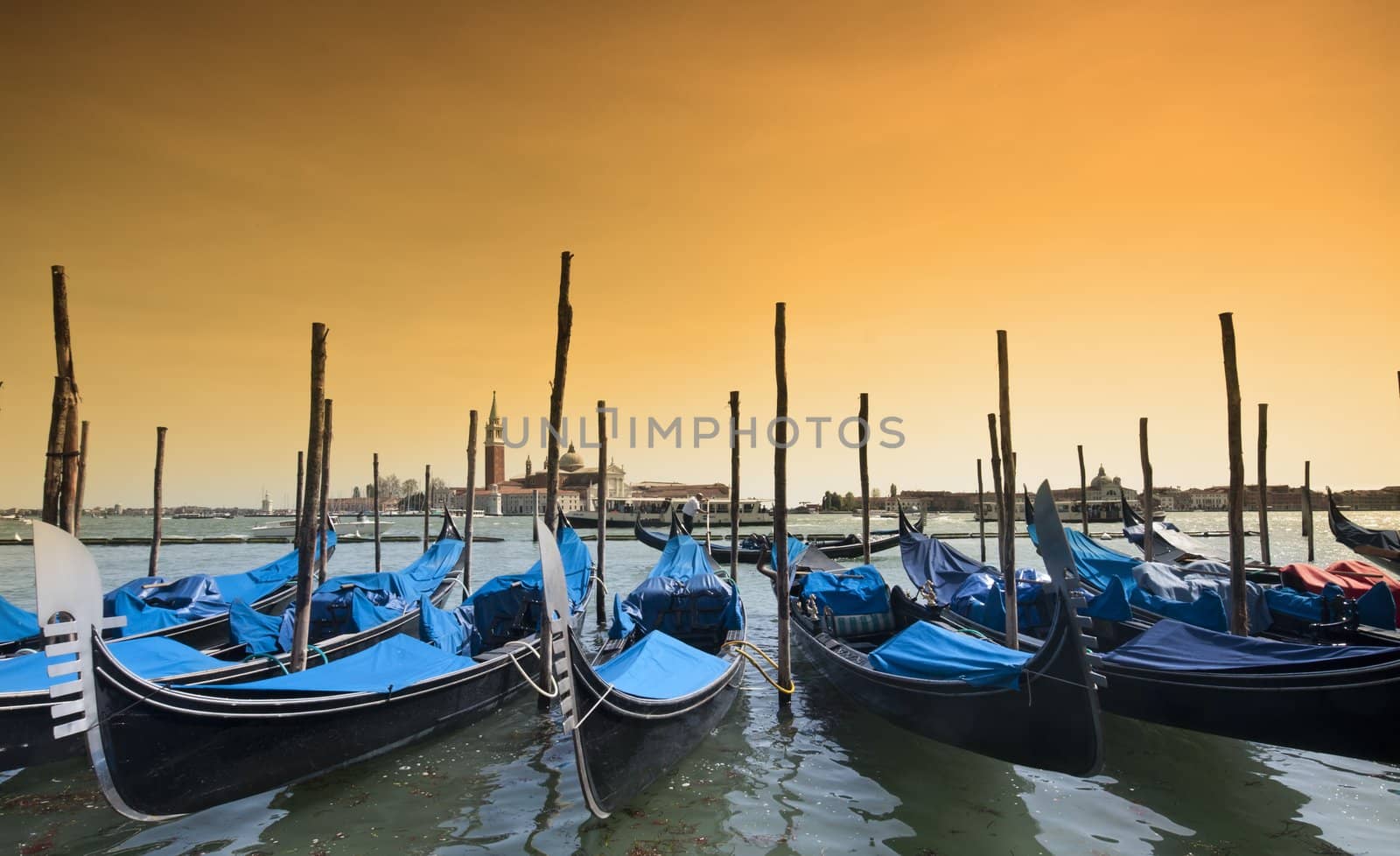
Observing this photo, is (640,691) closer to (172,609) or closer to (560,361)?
(560,361)

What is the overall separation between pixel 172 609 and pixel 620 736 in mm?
8103

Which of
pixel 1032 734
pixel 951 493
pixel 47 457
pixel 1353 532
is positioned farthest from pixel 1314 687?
pixel 951 493

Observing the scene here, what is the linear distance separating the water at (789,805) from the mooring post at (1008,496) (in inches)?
49.9

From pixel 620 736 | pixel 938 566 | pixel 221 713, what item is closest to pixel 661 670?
pixel 620 736

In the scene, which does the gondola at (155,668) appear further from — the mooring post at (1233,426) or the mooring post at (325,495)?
the mooring post at (1233,426)

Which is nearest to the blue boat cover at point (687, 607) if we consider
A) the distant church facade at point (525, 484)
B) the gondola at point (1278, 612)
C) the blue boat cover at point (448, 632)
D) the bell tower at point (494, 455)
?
the blue boat cover at point (448, 632)

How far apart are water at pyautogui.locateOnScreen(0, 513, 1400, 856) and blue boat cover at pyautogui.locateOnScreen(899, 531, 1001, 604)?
19.3 feet

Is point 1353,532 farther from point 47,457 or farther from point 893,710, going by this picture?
point 47,457

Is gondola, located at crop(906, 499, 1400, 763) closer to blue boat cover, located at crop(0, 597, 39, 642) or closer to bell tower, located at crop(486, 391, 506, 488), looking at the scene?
blue boat cover, located at crop(0, 597, 39, 642)

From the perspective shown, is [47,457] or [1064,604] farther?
[47,457]

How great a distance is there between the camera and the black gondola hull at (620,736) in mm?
4555

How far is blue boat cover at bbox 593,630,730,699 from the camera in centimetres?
552

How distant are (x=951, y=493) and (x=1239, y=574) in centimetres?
10543

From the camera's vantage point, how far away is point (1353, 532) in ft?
54.5
